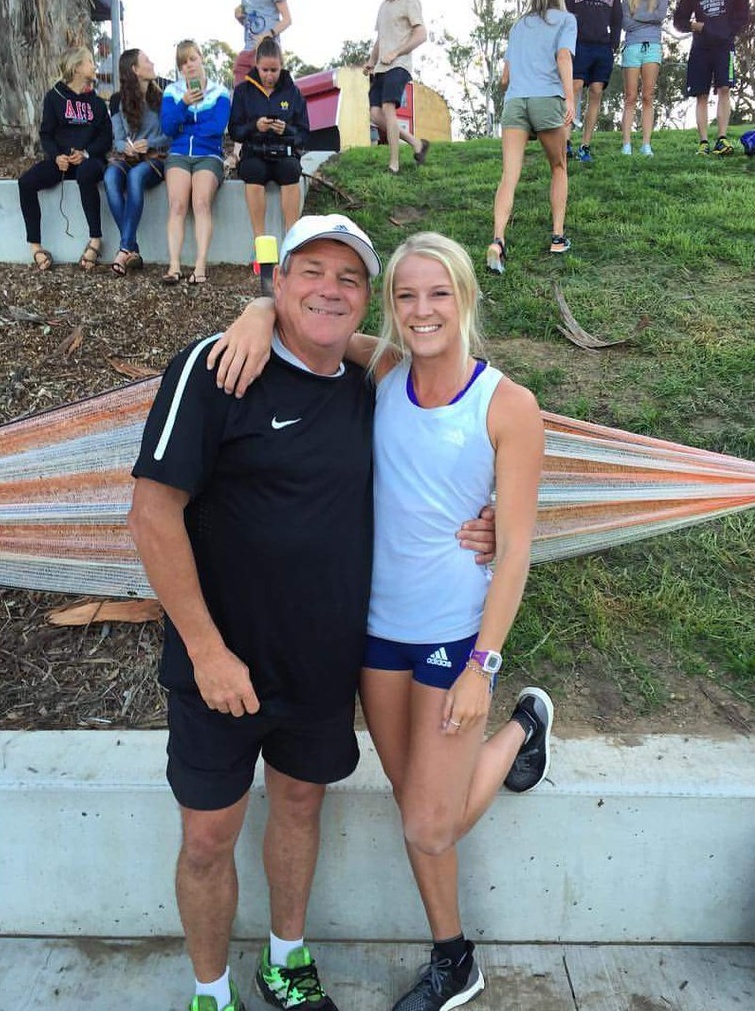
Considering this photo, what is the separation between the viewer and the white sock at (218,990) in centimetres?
212

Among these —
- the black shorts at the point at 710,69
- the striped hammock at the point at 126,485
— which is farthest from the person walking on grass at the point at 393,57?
the striped hammock at the point at 126,485

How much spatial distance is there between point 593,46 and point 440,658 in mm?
8115

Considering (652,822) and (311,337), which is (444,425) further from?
(652,822)

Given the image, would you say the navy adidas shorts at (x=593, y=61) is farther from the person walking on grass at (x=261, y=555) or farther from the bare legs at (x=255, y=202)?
the person walking on grass at (x=261, y=555)

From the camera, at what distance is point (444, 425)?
193 centimetres

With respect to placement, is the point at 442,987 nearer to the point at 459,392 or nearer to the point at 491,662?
the point at 491,662

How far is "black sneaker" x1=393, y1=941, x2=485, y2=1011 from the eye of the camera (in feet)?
7.14

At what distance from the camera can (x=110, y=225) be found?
607 centimetres

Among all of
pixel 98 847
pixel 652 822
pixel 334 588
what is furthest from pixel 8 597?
pixel 652 822

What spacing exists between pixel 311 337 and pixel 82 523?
128cm

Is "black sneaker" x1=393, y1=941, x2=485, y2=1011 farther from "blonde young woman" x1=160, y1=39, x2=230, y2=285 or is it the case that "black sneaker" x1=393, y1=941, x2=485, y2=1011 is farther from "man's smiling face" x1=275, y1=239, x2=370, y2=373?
"blonde young woman" x1=160, y1=39, x2=230, y2=285

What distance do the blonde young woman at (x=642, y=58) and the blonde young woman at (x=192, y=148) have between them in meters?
4.48

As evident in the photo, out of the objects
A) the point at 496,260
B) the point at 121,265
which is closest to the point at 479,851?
the point at 496,260

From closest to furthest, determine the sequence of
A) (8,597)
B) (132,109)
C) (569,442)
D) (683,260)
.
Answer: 1. (569,442)
2. (8,597)
3. (683,260)
4. (132,109)
